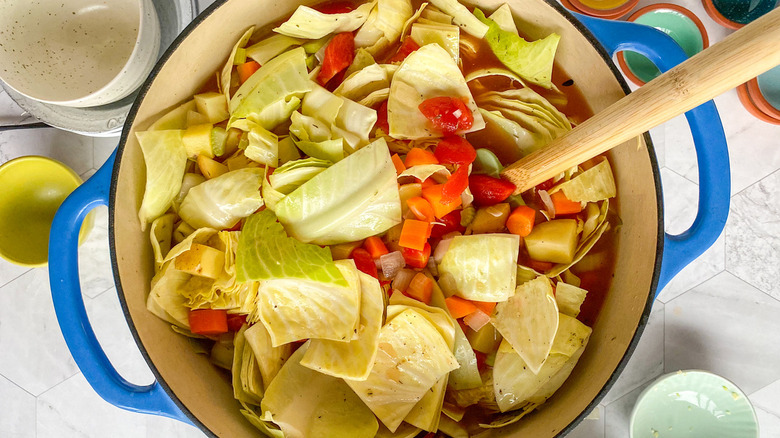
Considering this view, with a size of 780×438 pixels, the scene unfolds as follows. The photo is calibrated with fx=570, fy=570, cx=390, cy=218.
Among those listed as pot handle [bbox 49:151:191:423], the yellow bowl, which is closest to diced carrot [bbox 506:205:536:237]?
pot handle [bbox 49:151:191:423]

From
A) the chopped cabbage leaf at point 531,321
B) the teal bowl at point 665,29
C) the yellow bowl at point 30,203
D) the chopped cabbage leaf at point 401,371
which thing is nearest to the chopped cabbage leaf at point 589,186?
the chopped cabbage leaf at point 531,321

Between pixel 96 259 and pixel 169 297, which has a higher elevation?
pixel 169 297

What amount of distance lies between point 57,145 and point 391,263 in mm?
1294

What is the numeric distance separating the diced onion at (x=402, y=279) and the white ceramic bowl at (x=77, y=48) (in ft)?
3.03

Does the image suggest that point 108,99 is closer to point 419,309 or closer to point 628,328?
point 419,309

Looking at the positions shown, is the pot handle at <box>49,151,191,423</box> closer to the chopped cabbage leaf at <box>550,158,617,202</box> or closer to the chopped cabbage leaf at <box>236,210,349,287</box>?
the chopped cabbage leaf at <box>236,210,349,287</box>

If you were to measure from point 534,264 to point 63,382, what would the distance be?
63.2 inches

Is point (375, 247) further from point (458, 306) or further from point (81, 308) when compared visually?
point (81, 308)

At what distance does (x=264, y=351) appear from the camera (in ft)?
4.41

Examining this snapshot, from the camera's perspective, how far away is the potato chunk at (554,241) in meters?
1.38

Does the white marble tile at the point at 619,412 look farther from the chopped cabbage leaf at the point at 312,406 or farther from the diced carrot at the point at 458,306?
the chopped cabbage leaf at the point at 312,406

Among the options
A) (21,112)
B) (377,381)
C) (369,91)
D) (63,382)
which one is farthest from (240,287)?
(21,112)

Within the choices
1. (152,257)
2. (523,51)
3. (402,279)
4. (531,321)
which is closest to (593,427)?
(531,321)

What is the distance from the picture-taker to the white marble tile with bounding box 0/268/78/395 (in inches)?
75.6
